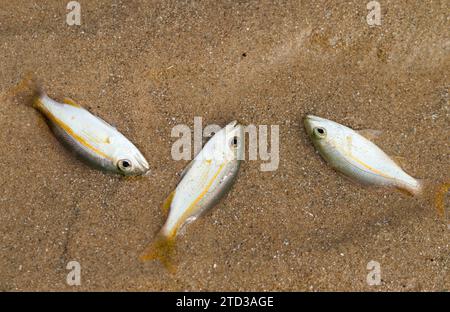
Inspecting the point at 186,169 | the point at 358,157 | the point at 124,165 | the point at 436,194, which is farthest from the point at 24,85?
the point at 436,194

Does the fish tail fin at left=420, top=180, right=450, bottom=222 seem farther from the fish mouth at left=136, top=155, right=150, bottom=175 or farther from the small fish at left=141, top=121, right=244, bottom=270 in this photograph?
the fish mouth at left=136, top=155, right=150, bottom=175

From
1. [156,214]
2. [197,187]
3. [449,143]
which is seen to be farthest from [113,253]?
[449,143]

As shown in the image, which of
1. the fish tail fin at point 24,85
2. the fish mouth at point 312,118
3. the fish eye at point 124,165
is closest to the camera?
the fish eye at point 124,165

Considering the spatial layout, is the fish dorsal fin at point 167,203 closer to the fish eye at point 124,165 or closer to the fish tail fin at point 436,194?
the fish eye at point 124,165

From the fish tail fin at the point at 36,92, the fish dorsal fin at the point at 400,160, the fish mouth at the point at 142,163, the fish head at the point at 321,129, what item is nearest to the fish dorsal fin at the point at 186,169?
the fish mouth at the point at 142,163

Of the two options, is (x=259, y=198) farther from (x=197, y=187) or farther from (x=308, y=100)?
(x=308, y=100)

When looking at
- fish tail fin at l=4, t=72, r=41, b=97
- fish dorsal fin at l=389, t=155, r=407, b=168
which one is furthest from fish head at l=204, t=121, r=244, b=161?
A: fish tail fin at l=4, t=72, r=41, b=97

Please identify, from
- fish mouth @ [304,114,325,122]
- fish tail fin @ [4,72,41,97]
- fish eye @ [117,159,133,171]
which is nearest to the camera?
fish eye @ [117,159,133,171]
